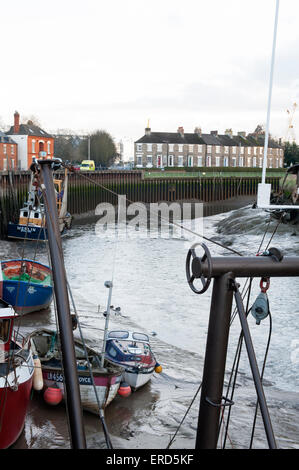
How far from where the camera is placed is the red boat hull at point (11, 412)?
347 inches

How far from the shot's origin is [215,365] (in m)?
3.14

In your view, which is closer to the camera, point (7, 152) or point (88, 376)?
point (88, 376)

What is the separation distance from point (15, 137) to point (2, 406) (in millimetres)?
60224

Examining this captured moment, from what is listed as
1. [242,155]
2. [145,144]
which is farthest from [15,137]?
[242,155]

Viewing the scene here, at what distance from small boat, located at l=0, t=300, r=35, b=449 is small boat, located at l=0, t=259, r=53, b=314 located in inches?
306

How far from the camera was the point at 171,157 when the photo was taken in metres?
90.7

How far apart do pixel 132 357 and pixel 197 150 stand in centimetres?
8205

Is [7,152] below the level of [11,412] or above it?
above

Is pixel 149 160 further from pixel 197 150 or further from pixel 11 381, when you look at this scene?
pixel 11 381

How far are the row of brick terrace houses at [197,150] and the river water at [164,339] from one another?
2125 inches

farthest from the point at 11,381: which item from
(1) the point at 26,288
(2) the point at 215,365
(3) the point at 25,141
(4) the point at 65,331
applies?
(3) the point at 25,141

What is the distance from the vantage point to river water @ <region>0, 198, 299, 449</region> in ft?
34.7

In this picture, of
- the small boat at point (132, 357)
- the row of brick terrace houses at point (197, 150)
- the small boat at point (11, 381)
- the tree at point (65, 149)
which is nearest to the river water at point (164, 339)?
the small boat at point (132, 357)
